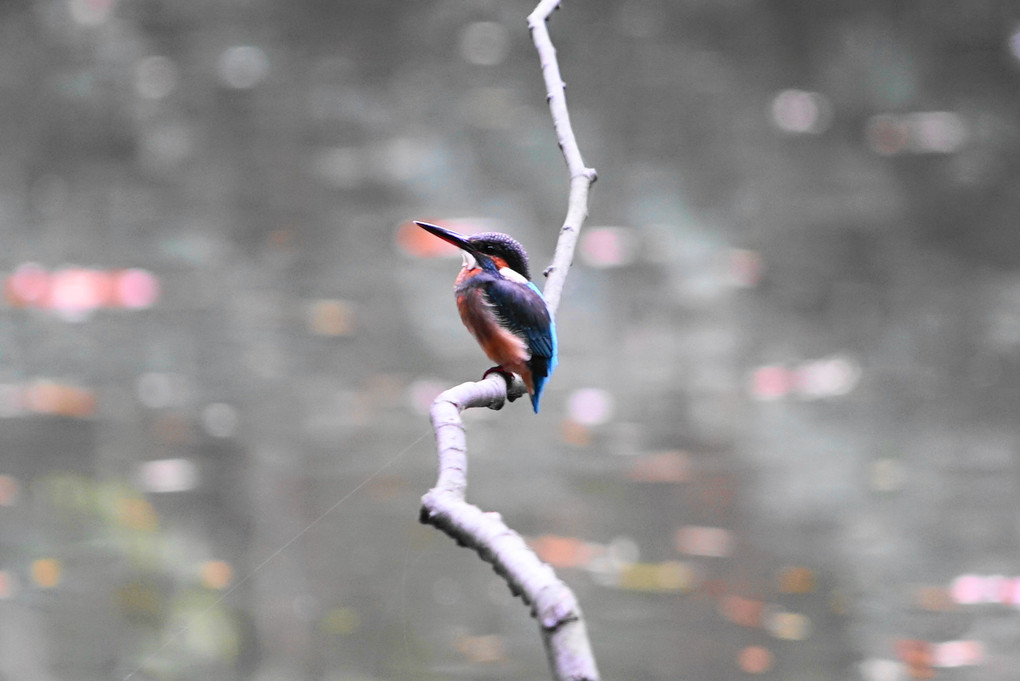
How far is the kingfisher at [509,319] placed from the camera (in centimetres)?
64

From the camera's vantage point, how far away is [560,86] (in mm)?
668

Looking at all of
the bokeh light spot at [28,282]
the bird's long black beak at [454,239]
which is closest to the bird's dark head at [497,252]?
the bird's long black beak at [454,239]

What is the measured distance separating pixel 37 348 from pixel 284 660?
696mm

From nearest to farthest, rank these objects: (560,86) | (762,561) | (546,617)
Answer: (546,617), (560,86), (762,561)

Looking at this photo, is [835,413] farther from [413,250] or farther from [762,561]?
[413,250]

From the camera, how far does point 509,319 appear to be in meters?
0.65

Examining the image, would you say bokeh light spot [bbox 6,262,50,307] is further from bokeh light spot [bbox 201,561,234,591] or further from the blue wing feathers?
the blue wing feathers

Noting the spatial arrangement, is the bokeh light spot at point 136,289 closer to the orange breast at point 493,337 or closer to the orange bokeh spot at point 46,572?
the orange bokeh spot at point 46,572

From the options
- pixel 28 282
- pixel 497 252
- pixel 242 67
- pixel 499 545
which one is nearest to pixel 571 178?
pixel 497 252

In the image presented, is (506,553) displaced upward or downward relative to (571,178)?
downward

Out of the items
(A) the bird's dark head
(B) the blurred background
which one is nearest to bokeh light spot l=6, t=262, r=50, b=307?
(B) the blurred background

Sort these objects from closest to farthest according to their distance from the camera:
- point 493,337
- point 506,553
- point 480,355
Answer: point 506,553, point 493,337, point 480,355

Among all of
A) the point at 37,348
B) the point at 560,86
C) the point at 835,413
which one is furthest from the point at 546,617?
the point at 37,348

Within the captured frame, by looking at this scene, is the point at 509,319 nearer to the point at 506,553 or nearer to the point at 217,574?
the point at 506,553
